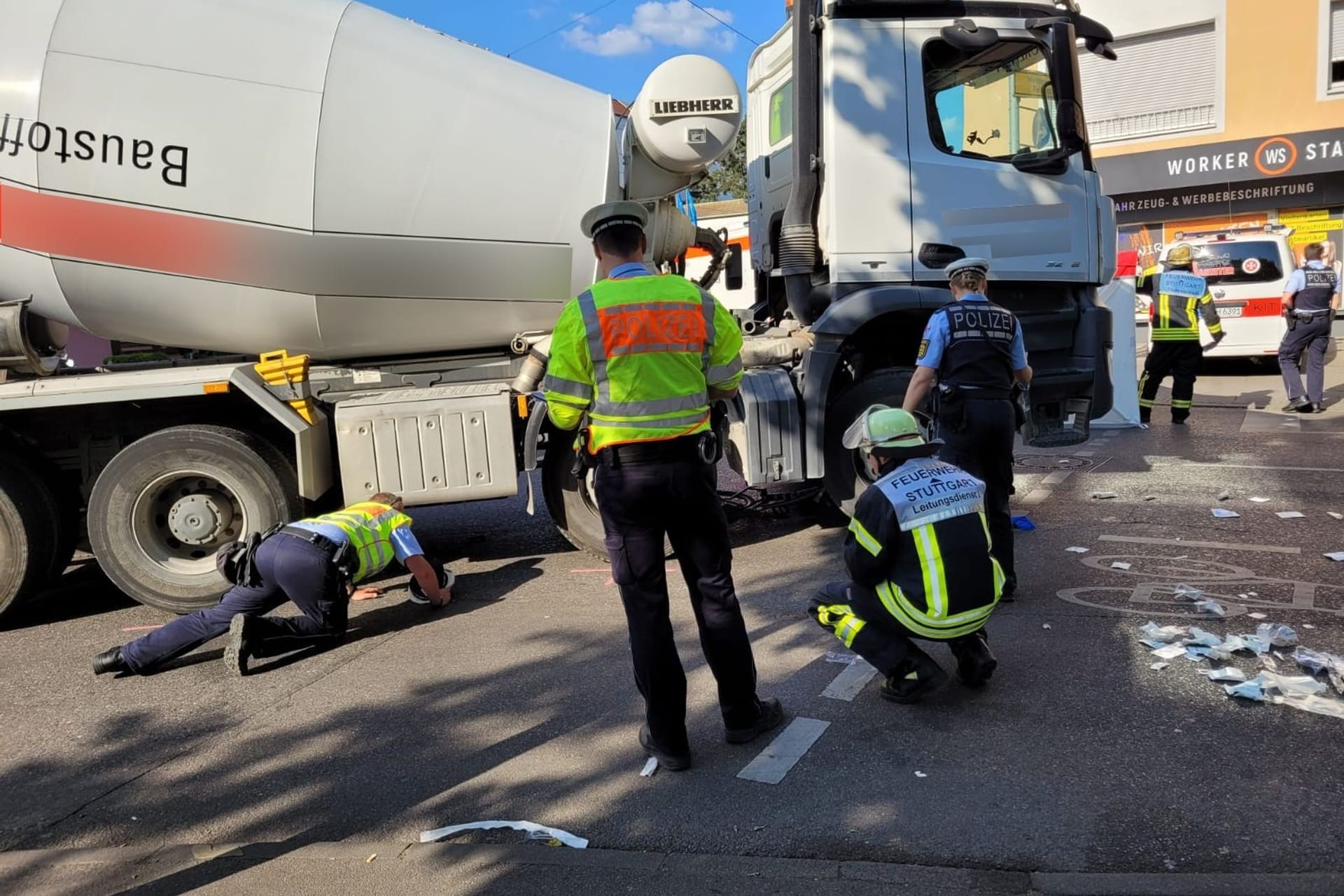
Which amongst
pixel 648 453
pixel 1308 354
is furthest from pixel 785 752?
pixel 1308 354

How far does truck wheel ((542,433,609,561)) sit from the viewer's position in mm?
6066

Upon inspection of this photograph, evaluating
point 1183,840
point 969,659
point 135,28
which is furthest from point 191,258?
point 1183,840

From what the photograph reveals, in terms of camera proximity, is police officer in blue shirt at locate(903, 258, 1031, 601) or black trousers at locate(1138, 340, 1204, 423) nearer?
police officer in blue shirt at locate(903, 258, 1031, 601)

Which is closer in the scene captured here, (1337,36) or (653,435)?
(653,435)

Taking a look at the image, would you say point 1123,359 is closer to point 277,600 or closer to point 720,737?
point 720,737

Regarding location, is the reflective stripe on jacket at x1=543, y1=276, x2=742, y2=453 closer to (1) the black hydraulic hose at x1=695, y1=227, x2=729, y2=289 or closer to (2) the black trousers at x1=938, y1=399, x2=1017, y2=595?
(2) the black trousers at x1=938, y1=399, x2=1017, y2=595

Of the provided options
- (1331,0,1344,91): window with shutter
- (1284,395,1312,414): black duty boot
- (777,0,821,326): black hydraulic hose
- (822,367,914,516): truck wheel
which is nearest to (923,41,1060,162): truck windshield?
(777,0,821,326): black hydraulic hose

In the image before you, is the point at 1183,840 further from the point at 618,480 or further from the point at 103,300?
the point at 103,300

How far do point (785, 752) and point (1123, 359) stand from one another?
787cm

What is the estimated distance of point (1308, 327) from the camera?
404 inches

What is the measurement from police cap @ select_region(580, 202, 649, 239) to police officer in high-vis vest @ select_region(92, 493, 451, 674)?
2.16 metres

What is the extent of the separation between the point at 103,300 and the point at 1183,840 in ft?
18.0

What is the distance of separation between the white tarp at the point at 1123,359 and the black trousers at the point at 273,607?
7746 mm

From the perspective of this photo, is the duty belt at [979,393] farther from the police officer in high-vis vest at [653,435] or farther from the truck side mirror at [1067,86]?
the truck side mirror at [1067,86]
